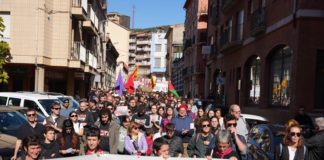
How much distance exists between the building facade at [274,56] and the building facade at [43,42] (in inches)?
361

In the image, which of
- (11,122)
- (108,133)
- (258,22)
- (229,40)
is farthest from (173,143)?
(229,40)

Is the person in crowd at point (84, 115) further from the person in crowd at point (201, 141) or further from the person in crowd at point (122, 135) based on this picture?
the person in crowd at point (201, 141)

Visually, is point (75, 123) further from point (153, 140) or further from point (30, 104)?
point (30, 104)

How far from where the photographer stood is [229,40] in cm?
3303

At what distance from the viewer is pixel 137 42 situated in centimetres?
14525

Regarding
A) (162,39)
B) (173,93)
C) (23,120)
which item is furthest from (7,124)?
(162,39)

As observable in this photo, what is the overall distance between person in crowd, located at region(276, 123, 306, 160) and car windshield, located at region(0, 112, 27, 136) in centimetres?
533

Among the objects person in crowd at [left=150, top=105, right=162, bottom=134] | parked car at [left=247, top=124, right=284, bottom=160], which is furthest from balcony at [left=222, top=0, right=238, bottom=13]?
parked car at [left=247, top=124, right=284, bottom=160]

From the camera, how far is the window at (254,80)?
83.5ft

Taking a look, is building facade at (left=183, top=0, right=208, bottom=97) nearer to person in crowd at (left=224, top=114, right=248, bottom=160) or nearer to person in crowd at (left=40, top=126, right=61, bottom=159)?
person in crowd at (left=224, top=114, right=248, bottom=160)

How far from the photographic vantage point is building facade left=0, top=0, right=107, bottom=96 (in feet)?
78.2

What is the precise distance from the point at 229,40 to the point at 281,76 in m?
12.0

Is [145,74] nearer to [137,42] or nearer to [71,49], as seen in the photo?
[137,42]

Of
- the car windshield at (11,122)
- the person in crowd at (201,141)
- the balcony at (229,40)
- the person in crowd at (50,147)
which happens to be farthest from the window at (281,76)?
the person in crowd at (50,147)
